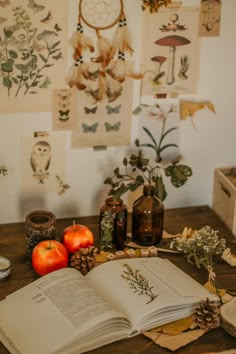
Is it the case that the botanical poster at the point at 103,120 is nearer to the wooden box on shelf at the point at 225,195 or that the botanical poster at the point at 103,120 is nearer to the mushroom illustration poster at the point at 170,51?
the mushroom illustration poster at the point at 170,51

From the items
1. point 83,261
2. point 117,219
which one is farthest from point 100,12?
point 83,261

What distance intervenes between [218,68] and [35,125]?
557 mm

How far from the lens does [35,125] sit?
5.99 ft

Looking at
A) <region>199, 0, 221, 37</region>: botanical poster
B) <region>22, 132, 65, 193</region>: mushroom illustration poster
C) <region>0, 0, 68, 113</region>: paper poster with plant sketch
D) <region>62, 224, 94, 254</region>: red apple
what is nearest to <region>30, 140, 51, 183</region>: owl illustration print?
<region>22, 132, 65, 193</region>: mushroom illustration poster

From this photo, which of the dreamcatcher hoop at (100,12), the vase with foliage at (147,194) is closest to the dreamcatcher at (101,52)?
the dreamcatcher hoop at (100,12)

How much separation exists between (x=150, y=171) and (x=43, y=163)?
1.06ft

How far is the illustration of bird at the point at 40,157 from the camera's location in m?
1.85

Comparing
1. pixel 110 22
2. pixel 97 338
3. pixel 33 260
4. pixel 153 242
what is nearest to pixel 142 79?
pixel 110 22

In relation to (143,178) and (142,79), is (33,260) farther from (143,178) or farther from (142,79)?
(142,79)

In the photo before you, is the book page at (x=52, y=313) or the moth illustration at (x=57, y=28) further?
the moth illustration at (x=57, y=28)

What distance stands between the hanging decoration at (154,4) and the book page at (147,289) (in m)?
0.68

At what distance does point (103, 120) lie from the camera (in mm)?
1881

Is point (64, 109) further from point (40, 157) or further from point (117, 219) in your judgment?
point (117, 219)

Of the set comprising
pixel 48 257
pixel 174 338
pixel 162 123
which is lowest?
pixel 174 338
